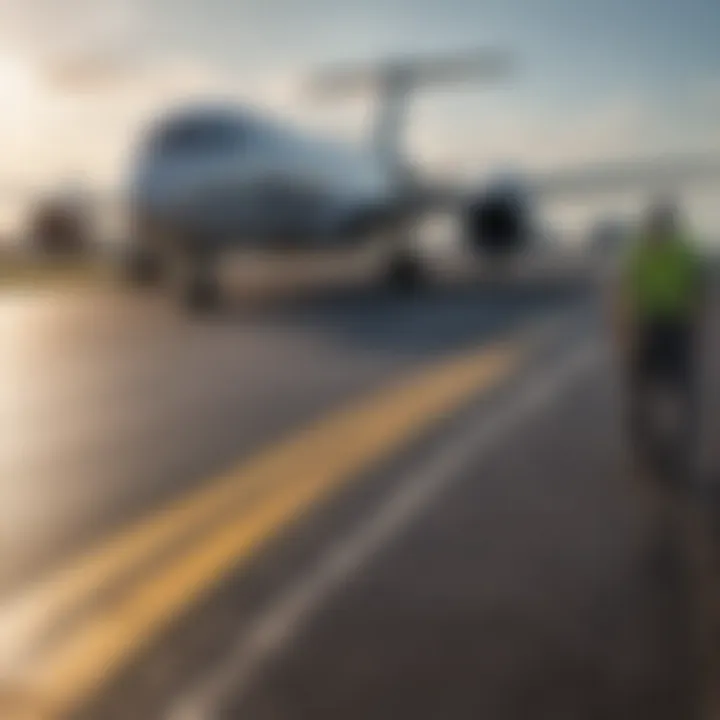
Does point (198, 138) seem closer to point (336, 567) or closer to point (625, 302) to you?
point (625, 302)

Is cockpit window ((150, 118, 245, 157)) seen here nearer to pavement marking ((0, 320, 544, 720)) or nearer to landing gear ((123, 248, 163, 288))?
landing gear ((123, 248, 163, 288))

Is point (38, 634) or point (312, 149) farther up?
point (312, 149)

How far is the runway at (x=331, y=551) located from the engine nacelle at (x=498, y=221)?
890 cm

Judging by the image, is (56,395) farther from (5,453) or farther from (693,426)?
(693,426)

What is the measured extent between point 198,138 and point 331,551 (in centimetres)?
1093

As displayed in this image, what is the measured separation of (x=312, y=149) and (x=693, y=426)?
10237mm

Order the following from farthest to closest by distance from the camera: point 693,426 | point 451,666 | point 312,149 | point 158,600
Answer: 1. point 312,149
2. point 693,426
3. point 158,600
4. point 451,666

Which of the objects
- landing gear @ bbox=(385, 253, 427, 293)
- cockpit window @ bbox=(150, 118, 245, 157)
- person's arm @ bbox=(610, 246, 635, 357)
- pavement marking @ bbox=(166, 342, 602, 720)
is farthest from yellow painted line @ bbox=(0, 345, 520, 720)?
landing gear @ bbox=(385, 253, 427, 293)

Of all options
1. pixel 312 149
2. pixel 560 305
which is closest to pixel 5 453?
pixel 312 149

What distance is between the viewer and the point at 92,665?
2.94m

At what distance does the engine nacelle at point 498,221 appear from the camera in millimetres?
17422

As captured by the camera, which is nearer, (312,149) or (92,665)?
(92,665)

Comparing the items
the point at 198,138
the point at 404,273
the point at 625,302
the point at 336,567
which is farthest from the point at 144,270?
the point at 336,567

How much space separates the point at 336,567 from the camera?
12.3 feet
